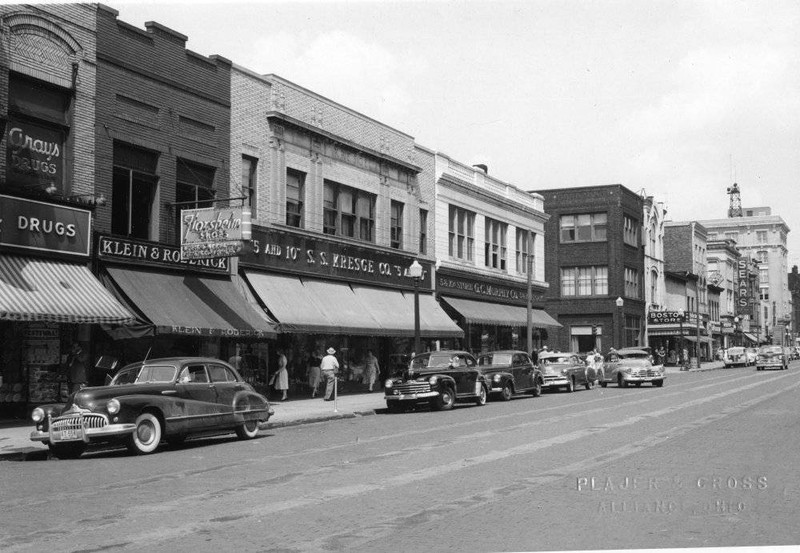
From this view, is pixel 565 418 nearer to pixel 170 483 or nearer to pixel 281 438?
pixel 281 438

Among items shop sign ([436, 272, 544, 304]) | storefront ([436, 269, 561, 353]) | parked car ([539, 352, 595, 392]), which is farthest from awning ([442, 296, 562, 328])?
parked car ([539, 352, 595, 392])

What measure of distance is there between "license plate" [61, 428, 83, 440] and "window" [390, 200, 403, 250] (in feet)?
73.3

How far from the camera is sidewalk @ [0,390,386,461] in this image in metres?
15.4

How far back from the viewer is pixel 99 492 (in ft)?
34.9

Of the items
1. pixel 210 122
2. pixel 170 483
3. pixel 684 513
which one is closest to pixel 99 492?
pixel 170 483

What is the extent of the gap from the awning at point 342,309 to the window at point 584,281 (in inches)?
1161

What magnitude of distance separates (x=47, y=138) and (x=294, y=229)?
31.7 feet

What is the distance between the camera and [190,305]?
23.8 metres

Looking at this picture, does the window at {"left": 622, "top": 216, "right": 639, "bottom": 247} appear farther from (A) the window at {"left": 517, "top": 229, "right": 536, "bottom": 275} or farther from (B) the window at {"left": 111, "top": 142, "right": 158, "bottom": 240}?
(B) the window at {"left": 111, "top": 142, "right": 158, "bottom": 240}

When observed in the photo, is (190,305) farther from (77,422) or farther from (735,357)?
(735,357)

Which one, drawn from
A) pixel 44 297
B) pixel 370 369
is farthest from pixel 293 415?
pixel 370 369

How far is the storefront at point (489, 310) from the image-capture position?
1548 inches

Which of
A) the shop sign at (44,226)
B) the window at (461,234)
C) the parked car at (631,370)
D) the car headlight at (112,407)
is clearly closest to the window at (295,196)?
the shop sign at (44,226)

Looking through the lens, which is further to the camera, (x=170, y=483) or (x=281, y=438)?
(x=281, y=438)
